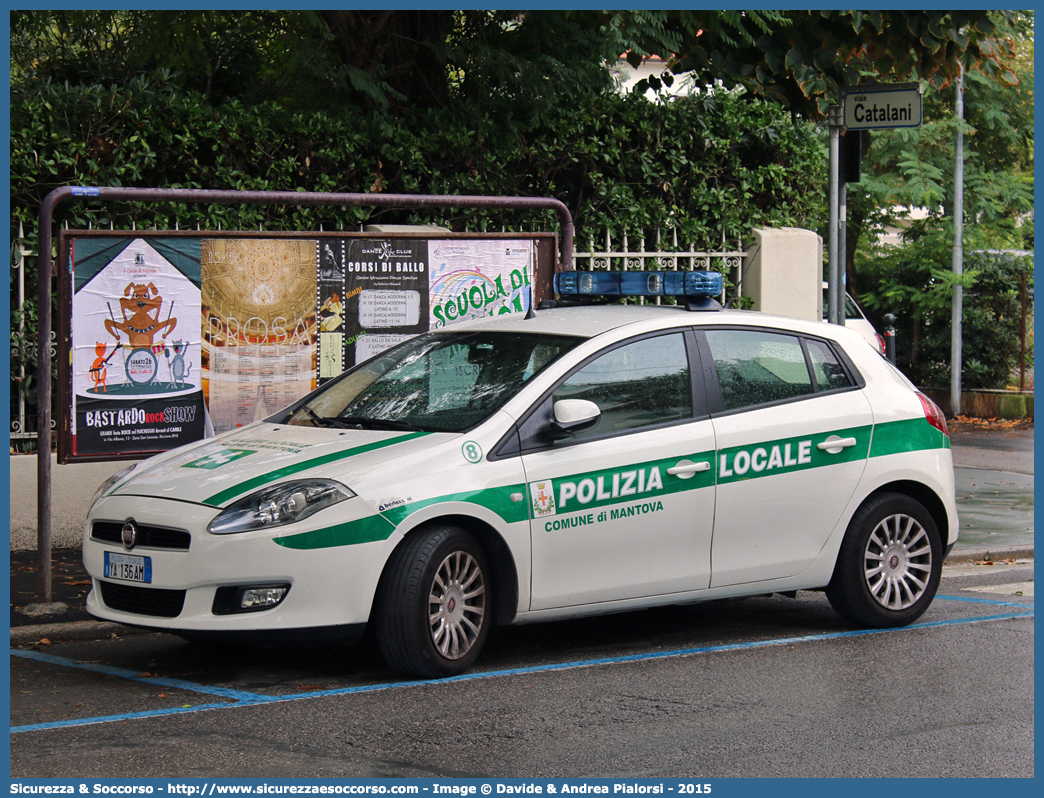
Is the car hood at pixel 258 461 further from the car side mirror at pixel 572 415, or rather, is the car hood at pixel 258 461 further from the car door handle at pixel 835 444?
the car door handle at pixel 835 444

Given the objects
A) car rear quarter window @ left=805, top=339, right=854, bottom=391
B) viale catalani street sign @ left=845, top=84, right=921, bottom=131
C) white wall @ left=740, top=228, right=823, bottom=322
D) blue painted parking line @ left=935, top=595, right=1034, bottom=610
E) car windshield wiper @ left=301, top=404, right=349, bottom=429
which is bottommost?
blue painted parking line @ left=935, top=595, right=1034, bottom=610

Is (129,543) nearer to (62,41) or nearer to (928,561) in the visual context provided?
(928,561)

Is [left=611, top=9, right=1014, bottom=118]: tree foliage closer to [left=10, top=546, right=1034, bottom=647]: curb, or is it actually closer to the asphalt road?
the asphalt road

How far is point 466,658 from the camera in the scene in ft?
20.4

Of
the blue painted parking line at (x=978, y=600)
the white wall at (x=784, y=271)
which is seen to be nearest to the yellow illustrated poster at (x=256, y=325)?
the blue painted parking line at (x=978, y=600)

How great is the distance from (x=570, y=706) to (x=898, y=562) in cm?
263

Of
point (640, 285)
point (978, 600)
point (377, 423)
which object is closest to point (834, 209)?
point (978, 600)

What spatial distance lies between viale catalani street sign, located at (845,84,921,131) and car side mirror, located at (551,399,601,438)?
6027mm

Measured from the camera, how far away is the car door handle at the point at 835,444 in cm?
723

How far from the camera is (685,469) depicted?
6.77 m

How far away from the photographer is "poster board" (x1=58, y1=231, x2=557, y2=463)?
8.15 meters

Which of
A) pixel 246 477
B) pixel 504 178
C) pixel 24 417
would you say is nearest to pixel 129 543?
pixel 246 477

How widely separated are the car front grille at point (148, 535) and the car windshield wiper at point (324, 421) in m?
1.10

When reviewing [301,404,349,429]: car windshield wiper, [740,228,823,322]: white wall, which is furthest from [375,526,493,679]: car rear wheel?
[740,228,823,322]: white wall
